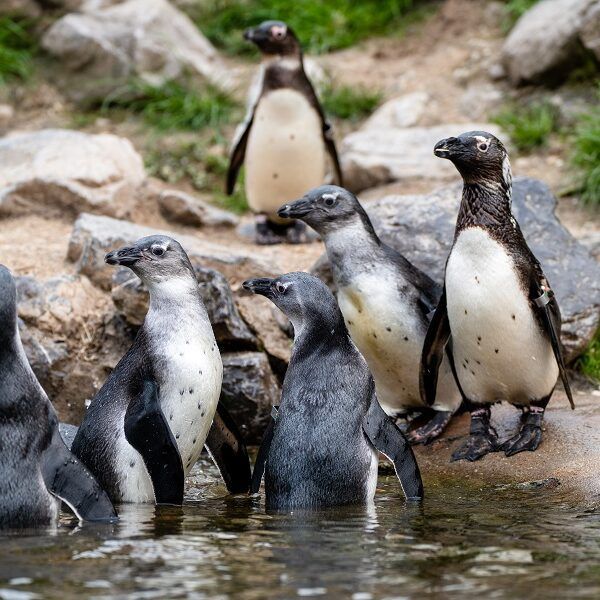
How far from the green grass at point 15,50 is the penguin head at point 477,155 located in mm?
7973

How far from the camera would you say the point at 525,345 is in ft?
22.4

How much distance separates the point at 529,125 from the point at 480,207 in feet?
17.7

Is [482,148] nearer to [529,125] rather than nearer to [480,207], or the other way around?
[480,207]

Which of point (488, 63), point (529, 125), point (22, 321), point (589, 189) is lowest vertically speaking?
point (22, 321)

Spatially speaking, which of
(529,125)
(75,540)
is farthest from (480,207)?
(529,125)

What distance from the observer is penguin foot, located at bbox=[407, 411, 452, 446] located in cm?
729

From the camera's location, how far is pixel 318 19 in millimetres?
14531

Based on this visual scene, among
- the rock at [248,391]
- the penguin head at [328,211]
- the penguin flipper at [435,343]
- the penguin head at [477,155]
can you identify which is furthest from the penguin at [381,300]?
the penguin head at [477,155]

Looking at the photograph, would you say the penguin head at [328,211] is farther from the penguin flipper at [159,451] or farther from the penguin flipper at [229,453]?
the penguin flipper at [159,451]

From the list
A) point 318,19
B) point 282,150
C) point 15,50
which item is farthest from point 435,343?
point 15,50

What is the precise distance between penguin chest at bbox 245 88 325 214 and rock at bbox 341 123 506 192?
2.94ft

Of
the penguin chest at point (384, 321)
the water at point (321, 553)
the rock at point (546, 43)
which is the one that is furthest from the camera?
the rock at point (546, 43)

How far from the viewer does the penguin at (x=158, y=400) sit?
19.4ft

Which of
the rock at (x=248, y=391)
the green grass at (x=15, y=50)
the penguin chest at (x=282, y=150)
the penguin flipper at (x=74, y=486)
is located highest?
the green grass at (x=15, y=50)
